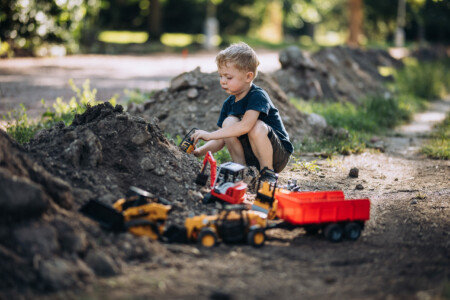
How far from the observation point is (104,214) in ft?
11.5

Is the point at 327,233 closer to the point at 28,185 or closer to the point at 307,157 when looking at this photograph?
the point at 28,185

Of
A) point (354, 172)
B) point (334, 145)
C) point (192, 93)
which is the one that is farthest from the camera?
point (192, 93)

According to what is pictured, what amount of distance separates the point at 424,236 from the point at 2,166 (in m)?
3.05

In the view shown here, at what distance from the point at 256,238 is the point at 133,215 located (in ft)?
2.81

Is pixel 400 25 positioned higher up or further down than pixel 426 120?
higher up

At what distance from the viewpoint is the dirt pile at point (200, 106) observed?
7543 millimetres

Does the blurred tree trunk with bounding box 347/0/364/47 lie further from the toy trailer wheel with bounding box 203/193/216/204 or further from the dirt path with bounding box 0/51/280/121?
the toy trailer wheel with bounding box 203/193/216/204

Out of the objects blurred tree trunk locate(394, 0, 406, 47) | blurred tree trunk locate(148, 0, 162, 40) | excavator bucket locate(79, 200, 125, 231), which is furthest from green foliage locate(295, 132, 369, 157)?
blurred tree trunk locate(394, 0, 406, 47)

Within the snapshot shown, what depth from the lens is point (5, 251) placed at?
2.91m

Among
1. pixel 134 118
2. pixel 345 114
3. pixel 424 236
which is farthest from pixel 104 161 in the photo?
pixel 345 114

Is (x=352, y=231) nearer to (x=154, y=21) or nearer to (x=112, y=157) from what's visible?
(x=112, y=157)

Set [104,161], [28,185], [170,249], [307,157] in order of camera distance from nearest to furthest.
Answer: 1. [28,185]
2. [170,249]
3. [104,161]
4. [307,157]

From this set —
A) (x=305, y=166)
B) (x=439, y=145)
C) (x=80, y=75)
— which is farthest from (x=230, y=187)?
(x=80, y=75)

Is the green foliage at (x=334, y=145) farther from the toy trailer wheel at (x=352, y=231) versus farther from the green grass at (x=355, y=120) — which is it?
the toy trailer wheel at (x=352, y=231)
